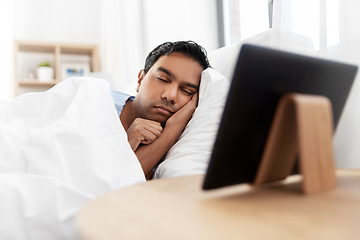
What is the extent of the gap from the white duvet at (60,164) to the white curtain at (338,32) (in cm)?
61

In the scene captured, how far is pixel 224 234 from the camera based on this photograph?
0.31 metres

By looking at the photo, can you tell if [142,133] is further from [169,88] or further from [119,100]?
[119,100]

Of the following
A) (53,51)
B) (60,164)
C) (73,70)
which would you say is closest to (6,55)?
(53,51)

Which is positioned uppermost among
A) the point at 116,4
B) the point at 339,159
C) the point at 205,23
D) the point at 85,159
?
the point at 116,4

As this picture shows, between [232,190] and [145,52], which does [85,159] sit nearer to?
[232,190]

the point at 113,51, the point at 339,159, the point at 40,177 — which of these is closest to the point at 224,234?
the point at 40,177

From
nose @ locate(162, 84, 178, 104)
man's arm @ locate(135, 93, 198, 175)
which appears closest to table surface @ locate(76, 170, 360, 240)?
man's arm @ locate(135, 93, 198, 175)

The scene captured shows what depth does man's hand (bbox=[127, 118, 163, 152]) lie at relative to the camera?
1183 mm

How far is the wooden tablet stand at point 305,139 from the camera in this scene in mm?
431

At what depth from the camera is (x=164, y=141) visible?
1191 millimetres

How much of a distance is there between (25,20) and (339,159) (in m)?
3.66

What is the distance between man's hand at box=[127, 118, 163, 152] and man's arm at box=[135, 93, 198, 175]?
0.8 inches

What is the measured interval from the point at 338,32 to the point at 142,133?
73cm

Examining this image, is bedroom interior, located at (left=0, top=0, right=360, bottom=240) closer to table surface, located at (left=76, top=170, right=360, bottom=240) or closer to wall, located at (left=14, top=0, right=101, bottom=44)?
table surface, located at (left=76, top=170, right=360, bottom=240)
